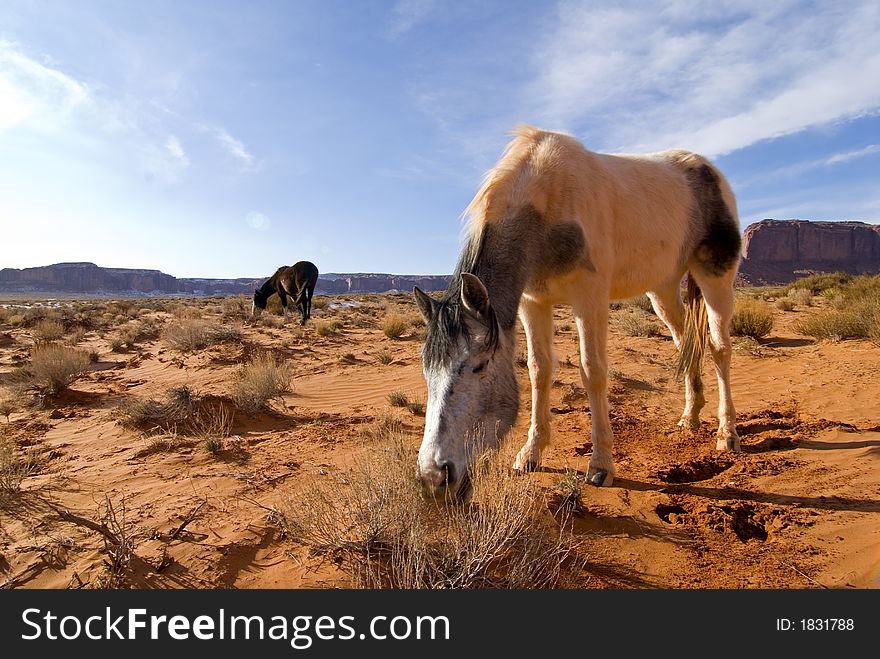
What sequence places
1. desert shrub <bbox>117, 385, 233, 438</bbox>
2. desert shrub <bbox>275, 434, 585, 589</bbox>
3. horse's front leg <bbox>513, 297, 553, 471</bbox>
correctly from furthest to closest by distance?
desert shrub <bbox>117, 385, 233, 438</bbox> < horse's front leg <bbox>513, 297, 553, 471</bbox> < desert shrub <bbox>275, 434, 585, 589</bbox>

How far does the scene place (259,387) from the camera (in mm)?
5781

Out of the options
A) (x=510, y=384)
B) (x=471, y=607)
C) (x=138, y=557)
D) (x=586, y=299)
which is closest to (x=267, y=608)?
(x=471, y=607)

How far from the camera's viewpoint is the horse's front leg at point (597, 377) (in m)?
3.35

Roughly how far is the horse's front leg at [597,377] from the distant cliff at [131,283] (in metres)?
93.4

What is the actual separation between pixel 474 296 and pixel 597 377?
156cm

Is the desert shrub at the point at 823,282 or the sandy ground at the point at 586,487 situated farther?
the desert shrub at the point at 823,282

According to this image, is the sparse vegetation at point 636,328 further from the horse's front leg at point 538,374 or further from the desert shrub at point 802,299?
the desert shrub at point 802,299

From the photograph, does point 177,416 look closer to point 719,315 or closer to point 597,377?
point 597,377

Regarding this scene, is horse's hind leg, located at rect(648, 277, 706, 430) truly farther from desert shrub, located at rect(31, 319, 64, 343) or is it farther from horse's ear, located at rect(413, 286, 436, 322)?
desert shrub, located at rect(31, 319, 64, 343)

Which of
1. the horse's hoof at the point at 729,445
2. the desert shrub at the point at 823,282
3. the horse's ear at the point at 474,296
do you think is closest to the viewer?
the horse's ear at the point at 474,296

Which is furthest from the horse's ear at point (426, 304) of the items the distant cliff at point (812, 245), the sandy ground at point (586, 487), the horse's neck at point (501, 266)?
the distant cliff at point (812, 245)

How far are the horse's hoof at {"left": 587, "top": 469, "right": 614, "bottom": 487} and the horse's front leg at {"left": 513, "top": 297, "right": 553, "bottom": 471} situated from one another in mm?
498

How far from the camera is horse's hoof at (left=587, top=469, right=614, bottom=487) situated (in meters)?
3.32

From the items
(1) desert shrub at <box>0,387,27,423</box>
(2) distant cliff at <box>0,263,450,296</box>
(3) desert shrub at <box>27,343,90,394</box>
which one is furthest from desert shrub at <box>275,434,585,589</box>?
(2) distant cliff at <box>0,263,450,296</box>
